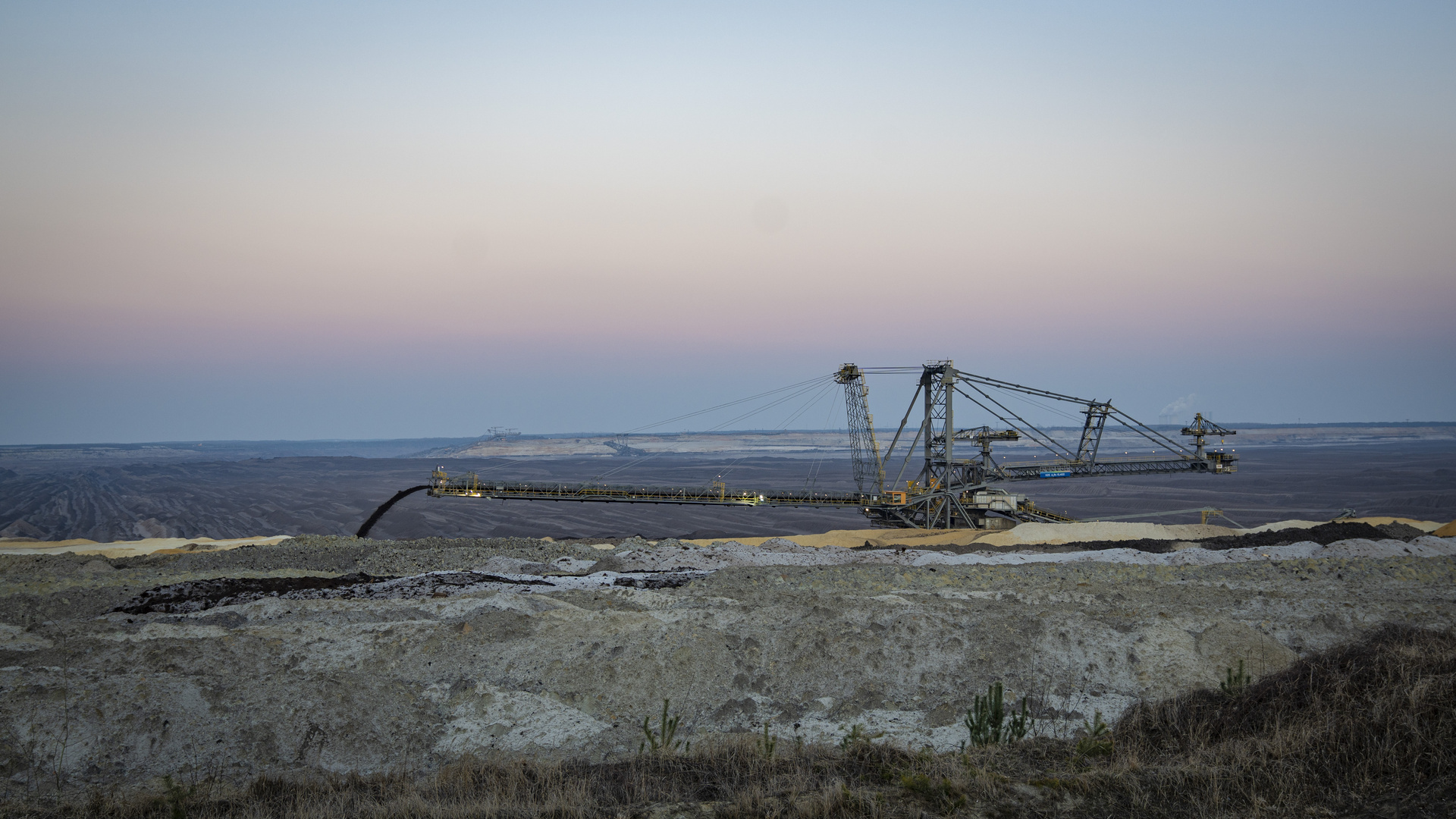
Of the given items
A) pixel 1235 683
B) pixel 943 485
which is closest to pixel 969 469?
pixel 943 485

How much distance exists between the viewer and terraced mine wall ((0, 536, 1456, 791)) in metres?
11.1

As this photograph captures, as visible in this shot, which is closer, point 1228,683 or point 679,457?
point 1228,683

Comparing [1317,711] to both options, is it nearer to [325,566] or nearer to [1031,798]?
[1031,798]

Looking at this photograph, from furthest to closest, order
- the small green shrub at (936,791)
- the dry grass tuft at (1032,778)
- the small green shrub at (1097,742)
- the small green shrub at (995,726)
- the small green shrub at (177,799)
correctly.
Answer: the small green shrub at (995,726)
the small green shrub at (1097,742)
the small green shrub at (177,799)
the small green shrub at (936,791)
the dry grass tuft at (1032,778)

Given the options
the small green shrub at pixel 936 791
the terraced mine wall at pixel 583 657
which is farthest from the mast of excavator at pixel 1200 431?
the small green shrub at pixel 936 791

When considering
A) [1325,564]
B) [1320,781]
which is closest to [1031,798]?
[1320,781]

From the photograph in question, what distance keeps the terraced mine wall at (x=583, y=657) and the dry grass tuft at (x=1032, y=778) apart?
5.08 ft

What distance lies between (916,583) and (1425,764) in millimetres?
13100

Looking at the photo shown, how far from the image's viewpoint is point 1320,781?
24.9 ft

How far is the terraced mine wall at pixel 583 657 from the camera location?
11.1 m

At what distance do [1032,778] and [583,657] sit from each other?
798 centimetres

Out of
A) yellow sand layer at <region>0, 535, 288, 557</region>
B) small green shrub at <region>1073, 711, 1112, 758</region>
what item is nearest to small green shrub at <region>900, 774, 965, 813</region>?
small green shrub at <region>1073, 711, 1112, 758</region>

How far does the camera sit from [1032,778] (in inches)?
329

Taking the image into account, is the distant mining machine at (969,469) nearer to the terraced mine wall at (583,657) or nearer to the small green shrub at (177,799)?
the terraced mine wall at (583,657)
